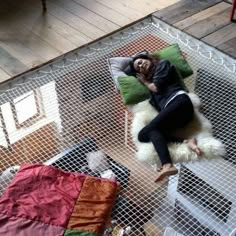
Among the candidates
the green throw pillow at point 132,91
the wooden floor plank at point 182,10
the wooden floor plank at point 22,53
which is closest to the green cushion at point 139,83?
the green throw pillow at point 132,91

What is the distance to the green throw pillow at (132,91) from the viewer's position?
191cm

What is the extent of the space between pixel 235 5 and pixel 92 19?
101 cm

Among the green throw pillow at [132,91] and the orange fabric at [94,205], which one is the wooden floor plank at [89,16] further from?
the orange fabric at [94,205]

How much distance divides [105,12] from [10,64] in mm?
873

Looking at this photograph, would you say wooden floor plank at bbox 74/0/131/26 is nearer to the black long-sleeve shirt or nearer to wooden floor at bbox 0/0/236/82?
wooden floor at bbox 0/0/236/82

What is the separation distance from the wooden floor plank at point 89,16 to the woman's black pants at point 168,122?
3.63 feet

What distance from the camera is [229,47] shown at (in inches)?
84.6

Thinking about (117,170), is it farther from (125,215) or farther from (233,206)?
(233,206)

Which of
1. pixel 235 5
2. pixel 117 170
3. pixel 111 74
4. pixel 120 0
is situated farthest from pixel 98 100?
pixel 120 0

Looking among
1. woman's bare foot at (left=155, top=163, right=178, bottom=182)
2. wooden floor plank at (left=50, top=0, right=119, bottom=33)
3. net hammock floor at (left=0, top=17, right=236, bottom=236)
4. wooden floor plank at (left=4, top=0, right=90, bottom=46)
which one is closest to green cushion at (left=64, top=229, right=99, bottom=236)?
net hammock floor at (left=0, top=17, right=236, bottom=236)

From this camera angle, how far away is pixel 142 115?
1.83 meters

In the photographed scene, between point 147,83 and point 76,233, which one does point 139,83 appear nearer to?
point 147,83

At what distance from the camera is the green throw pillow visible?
6.26ft

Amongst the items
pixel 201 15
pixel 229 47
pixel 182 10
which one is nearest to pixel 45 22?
pixel 182 10
